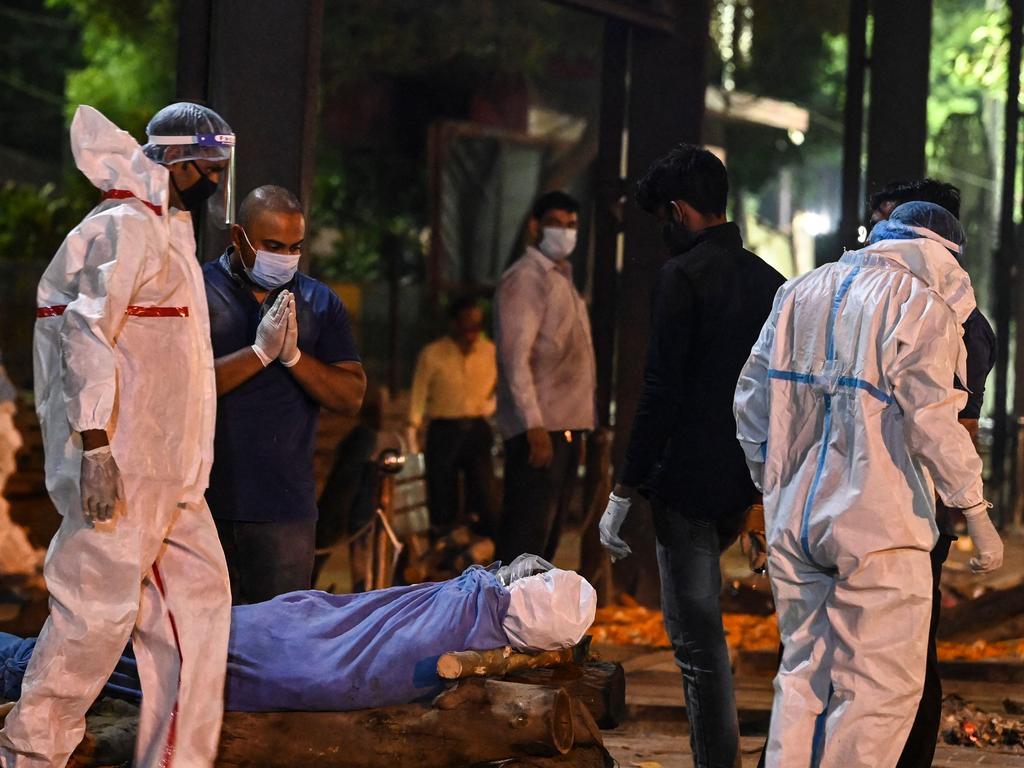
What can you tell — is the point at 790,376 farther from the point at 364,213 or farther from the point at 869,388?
the point at 364,213

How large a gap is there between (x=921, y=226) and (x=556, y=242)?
375 cm

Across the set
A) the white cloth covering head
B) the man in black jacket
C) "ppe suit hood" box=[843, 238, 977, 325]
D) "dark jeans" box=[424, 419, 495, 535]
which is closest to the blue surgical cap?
"ppe suit hood" box=[843, 238, 977, 325]

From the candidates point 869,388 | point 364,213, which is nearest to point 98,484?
point 869,388

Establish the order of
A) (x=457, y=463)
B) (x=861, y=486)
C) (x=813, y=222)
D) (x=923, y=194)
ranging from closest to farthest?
(x=861, y=486) < (x=923, y=194) < (x=457, y=463) < (x=813, y=222)

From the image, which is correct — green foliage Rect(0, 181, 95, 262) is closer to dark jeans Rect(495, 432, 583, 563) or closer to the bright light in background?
dark jeans Rect(495, 432, 583, 563)

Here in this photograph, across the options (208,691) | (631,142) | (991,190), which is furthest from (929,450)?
(991,190)

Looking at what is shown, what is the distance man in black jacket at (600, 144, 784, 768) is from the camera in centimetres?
583

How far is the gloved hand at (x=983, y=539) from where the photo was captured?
5113 mm

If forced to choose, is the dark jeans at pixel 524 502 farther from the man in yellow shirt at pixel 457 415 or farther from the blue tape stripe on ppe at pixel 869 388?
the blue tape stripe on ppe at pixel 869 388

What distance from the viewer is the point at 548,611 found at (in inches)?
222

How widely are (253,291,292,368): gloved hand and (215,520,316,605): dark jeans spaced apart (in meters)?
0.63

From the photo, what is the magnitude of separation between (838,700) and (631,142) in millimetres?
5859

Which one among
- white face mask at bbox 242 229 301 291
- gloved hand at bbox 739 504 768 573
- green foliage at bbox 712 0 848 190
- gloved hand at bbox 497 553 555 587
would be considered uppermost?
green foliage at bbox 712 0 848 190

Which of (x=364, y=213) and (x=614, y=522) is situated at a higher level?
(x=364, y=213)
